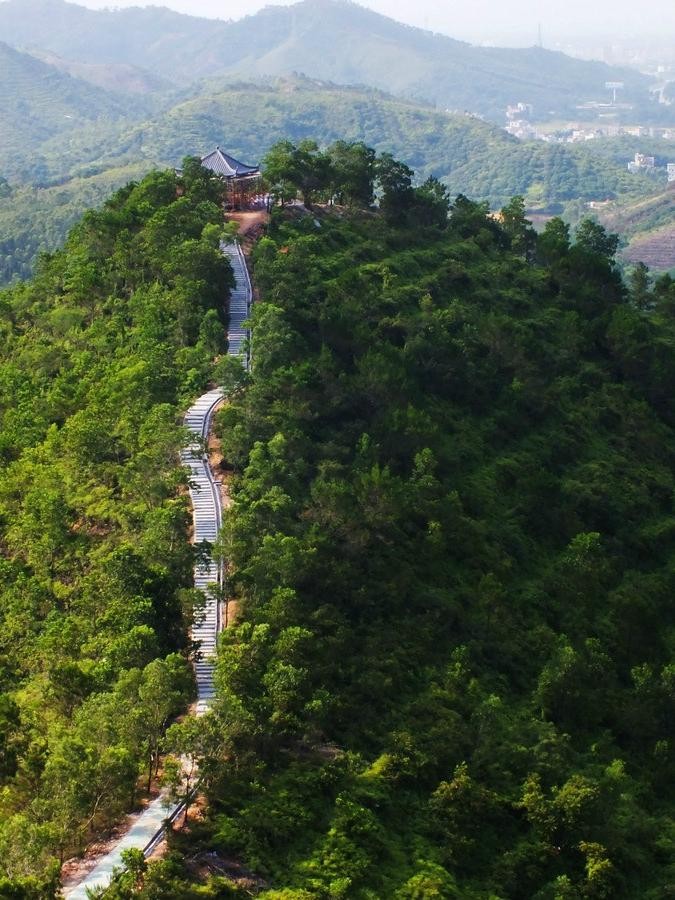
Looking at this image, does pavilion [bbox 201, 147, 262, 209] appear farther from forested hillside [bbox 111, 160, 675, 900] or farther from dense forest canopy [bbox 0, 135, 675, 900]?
forested hillside [bbox 111, 160, 675, 900]

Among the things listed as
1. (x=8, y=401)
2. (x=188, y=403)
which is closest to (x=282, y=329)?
(x=188, y=403)

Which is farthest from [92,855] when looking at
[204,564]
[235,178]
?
[235,178]

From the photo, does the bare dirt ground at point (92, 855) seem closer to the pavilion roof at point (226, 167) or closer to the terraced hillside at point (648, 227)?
the pavilion roof at point (226, 167)

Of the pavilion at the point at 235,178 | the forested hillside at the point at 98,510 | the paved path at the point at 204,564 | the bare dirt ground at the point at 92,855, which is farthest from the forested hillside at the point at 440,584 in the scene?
the pavilion at the point at 235,178

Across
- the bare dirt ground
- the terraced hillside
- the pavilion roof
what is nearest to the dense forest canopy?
the bare dirt ground

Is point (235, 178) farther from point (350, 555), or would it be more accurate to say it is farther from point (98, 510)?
point (350, 555)
